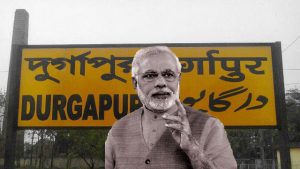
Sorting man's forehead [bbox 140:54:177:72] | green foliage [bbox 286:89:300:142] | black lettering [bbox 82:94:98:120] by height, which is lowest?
man's forehead [bbox 140:54:177:72]

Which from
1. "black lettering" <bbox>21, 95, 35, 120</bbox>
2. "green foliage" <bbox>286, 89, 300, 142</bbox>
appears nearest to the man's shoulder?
"black lettering" <bbox>21, 95, 35, 120</bbox>

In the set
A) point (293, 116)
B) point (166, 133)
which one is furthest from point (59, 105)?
point (293, 116)

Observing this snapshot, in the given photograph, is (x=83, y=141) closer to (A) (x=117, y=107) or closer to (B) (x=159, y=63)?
(A) (x=117, y=107)

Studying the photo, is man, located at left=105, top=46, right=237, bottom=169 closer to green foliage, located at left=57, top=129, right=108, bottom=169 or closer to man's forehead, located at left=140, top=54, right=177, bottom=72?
man's forehead, located at left=140, top=54, right=177, bottom=72

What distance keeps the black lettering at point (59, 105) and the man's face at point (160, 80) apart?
451 cm

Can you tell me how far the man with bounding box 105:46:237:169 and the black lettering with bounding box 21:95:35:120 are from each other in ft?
14.8

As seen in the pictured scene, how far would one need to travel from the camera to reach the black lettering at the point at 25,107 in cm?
584

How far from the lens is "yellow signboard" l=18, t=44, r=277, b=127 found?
5.73 meters

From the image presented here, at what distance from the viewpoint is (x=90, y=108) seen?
5910mm

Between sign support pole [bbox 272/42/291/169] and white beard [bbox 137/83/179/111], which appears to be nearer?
white beard [bbox 137/83/179/111]

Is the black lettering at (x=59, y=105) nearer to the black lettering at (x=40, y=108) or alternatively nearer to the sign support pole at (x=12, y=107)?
the black lettering at (x=40, y=108)

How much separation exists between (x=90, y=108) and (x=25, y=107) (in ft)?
3.46

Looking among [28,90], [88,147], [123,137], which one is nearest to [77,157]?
[88,147]

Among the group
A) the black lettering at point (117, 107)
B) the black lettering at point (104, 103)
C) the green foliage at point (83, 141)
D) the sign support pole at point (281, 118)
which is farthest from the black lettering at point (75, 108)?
the green foliage at point (83, 141)
